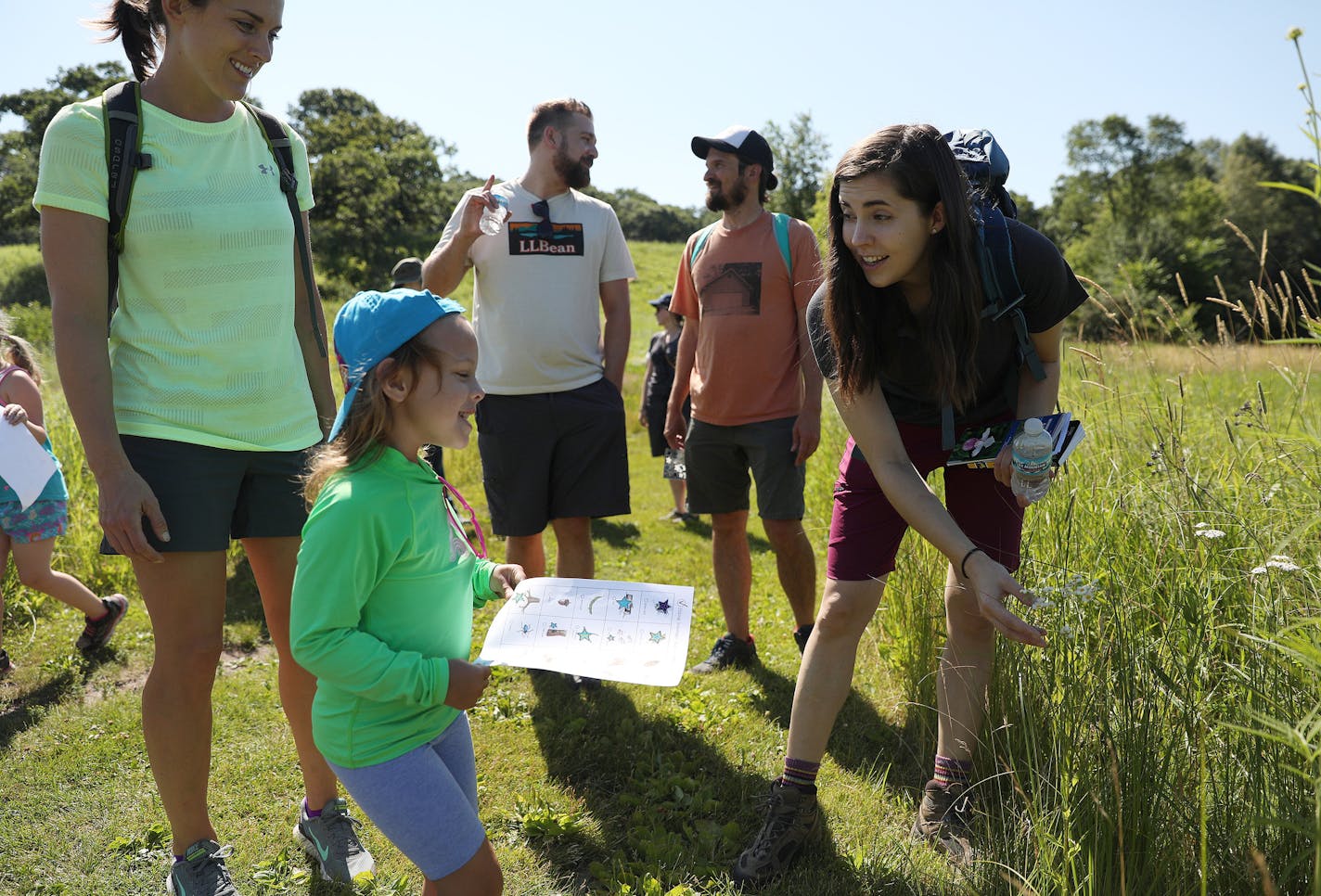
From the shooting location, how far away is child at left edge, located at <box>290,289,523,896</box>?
167 cm

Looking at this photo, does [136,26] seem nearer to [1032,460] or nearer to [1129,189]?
[1032,460]

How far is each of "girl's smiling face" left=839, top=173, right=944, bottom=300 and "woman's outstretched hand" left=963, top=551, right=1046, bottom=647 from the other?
2.40 feet

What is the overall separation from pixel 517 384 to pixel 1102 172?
60.4m

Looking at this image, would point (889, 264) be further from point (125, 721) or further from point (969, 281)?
point (125, 721)

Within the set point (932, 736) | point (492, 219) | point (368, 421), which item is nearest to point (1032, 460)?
point (932, 736)

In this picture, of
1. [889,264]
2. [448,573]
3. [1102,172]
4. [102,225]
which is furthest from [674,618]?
[1102,172]

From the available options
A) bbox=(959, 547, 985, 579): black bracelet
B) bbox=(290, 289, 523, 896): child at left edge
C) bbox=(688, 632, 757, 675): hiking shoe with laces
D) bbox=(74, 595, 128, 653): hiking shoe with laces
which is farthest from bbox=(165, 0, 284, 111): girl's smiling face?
bbox=(74, 595, 128, 653): hiking shoe with laces

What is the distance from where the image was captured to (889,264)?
7.39ft

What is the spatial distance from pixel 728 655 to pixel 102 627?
298cm

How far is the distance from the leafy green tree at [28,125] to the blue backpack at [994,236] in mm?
42599

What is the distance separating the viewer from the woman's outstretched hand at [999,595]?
1969mm

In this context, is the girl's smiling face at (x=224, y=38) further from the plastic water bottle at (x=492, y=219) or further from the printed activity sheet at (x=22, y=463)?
the printed activity sheet at (x=22, y=463)

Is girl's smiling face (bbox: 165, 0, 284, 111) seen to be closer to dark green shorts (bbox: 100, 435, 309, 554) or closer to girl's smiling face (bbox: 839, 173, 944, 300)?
dark green shorts (bbox: 100, 435, 309, 554)

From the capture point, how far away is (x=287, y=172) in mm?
2469
